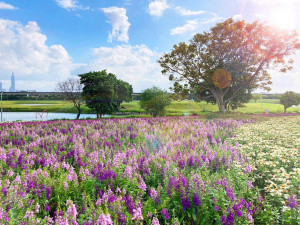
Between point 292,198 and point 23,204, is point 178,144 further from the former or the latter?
point 23,204

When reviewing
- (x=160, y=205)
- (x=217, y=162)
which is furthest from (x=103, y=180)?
(x=217, y=162)

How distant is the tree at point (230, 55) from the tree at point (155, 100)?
→ 128 inches

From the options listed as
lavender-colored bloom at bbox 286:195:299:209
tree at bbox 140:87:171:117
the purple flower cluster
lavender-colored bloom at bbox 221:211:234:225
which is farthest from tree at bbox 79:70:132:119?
lavender-colored bloom at bbox 221:211:234:225

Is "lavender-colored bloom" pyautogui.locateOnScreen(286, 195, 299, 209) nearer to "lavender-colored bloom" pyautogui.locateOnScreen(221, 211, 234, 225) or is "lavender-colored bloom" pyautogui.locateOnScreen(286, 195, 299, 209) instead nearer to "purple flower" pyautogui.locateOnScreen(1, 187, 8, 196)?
"lavender-colored bloom" pyautogui.locateOnScreen(221, 211, 234, 225)

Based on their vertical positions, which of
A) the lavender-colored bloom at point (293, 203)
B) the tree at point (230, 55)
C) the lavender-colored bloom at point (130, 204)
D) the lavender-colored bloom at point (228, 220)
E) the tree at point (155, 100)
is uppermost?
the tree at point (230, 55)

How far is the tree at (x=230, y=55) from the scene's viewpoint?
3045cm

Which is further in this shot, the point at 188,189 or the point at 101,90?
the point at 101,90

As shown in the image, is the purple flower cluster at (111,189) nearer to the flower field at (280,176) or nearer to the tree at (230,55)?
the flower field at (280,176)

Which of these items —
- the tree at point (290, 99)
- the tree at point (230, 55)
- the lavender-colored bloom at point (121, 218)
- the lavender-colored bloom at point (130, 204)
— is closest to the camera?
the lavender-colored bloom at point (121, 218)

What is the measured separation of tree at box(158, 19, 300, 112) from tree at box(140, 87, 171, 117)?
324 centimetres

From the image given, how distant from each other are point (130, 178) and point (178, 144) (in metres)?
3.03

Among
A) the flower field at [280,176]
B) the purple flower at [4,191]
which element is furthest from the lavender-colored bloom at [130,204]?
the flower field at [280,176]

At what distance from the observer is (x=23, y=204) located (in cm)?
332

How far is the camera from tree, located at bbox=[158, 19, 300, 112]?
99.9 feet
